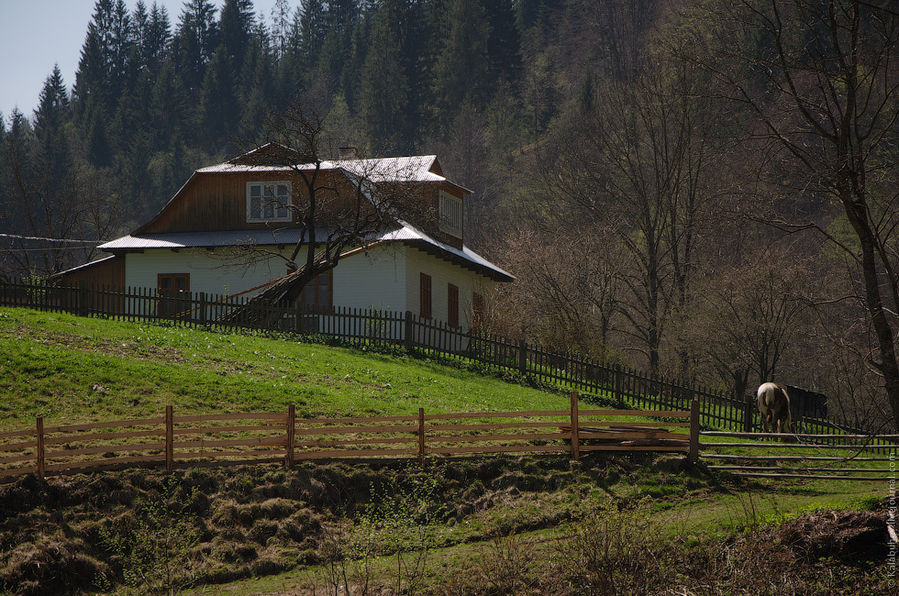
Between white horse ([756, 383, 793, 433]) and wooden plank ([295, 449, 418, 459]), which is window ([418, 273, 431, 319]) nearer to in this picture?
white horse ([756, 383, 793, 433])

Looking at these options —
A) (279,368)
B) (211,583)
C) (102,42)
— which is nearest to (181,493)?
(211,583)

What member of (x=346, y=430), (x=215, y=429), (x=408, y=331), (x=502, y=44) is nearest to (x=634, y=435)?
(x=346, y=430)

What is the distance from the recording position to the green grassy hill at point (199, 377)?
2109 centimetres

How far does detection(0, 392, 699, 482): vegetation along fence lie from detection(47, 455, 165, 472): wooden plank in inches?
0.7

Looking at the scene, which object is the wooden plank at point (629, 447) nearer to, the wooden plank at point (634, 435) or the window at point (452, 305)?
the wooden plank at point (634, 435)

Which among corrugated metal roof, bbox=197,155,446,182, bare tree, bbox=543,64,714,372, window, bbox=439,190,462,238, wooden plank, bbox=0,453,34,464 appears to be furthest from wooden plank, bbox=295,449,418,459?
bare tree, bbox=543,64,714,372

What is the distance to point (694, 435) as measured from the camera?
19984mm

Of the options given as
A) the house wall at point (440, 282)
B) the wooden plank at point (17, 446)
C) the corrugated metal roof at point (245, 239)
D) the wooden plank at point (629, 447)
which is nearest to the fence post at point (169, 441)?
the wooden plank at point (17, 446)

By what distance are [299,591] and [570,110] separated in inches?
2641

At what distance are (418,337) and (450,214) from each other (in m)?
10.2

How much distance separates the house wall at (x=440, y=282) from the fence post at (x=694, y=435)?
17256mm

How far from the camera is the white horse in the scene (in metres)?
24.9

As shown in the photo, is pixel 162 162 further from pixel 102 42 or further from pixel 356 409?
pixel 356 409

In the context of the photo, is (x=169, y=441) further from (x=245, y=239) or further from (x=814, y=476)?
(x=245, y=239)
